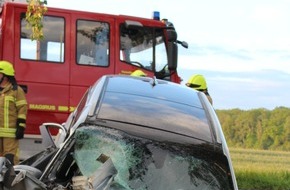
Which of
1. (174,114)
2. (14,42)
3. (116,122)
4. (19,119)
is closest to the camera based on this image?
(116,122)

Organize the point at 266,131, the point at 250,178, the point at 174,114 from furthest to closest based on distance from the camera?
the point at 266,131 → the point at 250,178 → the point at 174,114

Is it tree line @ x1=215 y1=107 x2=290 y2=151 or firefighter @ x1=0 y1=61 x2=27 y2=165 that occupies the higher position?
firefighter @ x1=0 y1=61 x2=27 y2=165

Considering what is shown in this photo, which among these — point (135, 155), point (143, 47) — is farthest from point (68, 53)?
point (135, 155)

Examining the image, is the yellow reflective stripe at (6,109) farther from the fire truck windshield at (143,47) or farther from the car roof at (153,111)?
the car roof at (153,111)

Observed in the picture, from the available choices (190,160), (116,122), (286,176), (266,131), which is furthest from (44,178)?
(266,131)

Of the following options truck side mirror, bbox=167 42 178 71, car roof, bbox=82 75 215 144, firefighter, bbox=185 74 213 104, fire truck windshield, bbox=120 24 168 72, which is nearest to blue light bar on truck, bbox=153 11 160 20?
fire truck windshield, bbox=120 24 168 72

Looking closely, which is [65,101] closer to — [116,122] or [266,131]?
[116,122]

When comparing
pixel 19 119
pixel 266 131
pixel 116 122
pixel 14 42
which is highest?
pixel 14 42

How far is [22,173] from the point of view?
3385 millimetres

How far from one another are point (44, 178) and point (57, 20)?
5.01m

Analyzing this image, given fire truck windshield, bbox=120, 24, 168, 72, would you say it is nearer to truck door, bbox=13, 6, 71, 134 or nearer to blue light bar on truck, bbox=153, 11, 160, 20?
blue light bar on truck, bbox=153, 11, 160, 20

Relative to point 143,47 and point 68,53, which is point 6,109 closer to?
point 68,53

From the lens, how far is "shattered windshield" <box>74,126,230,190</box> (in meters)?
3.37

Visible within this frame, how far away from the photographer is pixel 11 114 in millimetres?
7520
